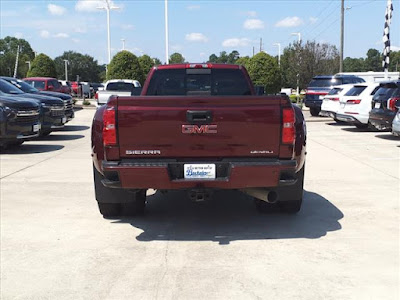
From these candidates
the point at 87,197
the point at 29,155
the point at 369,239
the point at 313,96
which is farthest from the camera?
the point at 313,96

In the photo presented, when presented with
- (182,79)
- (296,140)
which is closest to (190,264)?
(296,140)

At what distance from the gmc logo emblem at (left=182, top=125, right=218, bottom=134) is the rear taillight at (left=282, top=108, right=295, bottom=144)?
0.70m

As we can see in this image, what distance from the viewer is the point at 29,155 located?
11.2 metres

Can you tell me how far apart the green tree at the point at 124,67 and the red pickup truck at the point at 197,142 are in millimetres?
31873

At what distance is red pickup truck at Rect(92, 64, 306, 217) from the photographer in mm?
4625

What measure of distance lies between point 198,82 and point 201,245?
2.62m

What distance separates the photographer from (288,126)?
468cm

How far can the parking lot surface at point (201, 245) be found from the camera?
386cm

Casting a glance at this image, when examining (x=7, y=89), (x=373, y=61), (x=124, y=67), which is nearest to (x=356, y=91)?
(x=7, y=89)

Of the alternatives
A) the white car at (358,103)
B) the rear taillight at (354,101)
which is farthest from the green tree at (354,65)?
the rear taillight at (354,101)

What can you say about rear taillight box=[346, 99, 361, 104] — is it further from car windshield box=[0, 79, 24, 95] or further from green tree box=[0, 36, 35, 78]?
green tree box=[0, 36, 35, 78]

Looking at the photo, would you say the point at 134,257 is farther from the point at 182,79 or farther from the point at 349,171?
the point at 349,171

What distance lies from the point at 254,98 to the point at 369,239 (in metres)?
2.04

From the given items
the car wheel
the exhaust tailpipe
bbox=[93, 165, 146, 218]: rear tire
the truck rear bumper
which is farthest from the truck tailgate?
the car wheel
